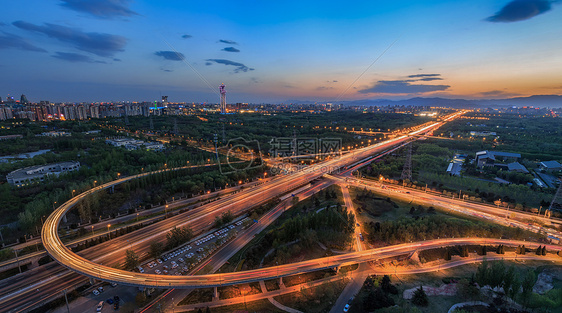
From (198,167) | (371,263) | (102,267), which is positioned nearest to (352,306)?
(371,263)

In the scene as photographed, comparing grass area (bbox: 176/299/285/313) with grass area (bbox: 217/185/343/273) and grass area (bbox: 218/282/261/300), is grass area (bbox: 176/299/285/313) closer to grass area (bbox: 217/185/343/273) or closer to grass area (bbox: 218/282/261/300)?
grass area (bbox: 218/282/261/300)

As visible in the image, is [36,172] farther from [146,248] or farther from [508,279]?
[508,279]

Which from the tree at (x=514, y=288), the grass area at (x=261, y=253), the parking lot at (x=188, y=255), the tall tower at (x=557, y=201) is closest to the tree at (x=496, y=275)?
the tree at (x=514, y=288)

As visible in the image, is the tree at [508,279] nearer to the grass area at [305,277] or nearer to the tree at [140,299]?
the grass area at [305,277]

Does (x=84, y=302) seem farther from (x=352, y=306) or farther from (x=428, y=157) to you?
(x=428, y=157)

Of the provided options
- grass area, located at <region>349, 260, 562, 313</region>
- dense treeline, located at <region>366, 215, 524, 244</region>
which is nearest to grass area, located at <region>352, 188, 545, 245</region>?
dense treeline, located at <region>366, 215, 524, 244</region>

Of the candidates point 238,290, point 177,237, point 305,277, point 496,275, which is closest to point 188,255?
point 177,237

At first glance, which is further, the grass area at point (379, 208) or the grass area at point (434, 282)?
the grass area at point (379, 208)
